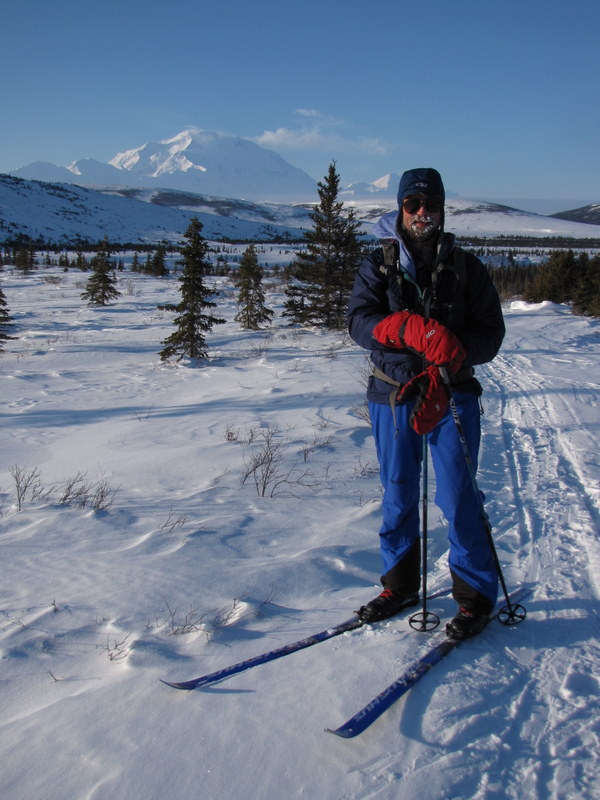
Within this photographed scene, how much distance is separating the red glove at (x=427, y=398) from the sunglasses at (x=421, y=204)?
865 mm

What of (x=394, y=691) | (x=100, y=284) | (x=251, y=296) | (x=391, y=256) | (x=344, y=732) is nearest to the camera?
(x=344, y=732)

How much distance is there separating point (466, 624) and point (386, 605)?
438mm

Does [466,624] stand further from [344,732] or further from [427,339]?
[427,339]

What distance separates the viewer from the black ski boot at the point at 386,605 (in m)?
2.74

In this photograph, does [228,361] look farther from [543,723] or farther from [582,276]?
[582,276]

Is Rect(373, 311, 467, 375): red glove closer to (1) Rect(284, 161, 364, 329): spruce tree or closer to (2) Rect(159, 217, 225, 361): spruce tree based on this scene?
(2) Rect(159, 217, 225, 361): spruce tree

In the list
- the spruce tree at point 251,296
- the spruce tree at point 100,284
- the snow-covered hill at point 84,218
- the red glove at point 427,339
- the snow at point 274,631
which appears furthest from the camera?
the snow-covered hill at point 84,218

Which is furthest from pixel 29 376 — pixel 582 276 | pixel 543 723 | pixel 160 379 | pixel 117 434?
pixel 582 276

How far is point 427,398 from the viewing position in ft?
8.25

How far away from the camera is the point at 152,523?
404 centimetres

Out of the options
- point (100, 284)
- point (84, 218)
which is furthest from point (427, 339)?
point (84, 218)

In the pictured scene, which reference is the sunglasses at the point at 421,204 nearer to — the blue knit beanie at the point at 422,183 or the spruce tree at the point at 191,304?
the blue knit beanie at the point at 422,183

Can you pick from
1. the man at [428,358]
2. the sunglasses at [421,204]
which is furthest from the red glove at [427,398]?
the sunglasses at [421,204]

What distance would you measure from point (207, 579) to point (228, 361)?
39.9 feet
